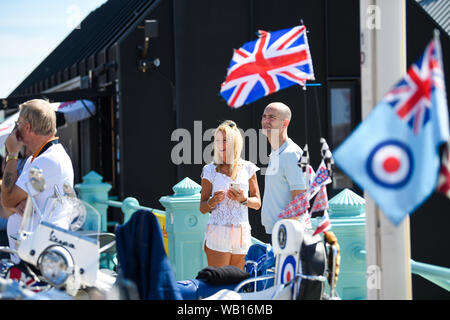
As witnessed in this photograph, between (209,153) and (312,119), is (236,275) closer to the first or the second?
(209,153)

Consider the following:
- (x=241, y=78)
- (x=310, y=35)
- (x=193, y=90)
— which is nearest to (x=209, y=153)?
(x=193, y=90)

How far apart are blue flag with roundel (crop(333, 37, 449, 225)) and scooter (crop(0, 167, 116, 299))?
123 centimetres

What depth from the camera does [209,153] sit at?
34.9ft

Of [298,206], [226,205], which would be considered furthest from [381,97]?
[226,205]

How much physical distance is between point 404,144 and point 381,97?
0.56 m

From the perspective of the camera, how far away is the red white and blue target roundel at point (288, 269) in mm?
2840

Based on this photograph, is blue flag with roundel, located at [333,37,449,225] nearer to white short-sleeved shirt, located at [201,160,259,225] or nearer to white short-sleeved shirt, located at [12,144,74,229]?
white short-sleeved shirt, located at [12,144,74,229]

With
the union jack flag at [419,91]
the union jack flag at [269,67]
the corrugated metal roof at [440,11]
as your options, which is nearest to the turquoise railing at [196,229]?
the union jack flag at [269,67]

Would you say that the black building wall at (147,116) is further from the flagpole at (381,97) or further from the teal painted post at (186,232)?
the flagpole at (381,97)

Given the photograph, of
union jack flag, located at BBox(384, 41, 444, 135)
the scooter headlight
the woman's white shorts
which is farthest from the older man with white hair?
union jack flag, located at BBox(384, 41, 444, 135)

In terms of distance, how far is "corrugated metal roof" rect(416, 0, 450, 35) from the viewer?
17.0 m

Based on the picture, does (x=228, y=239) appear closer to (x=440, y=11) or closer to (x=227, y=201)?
(x=227, y=201)

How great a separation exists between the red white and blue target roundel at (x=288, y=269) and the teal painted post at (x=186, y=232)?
284 centimetres
